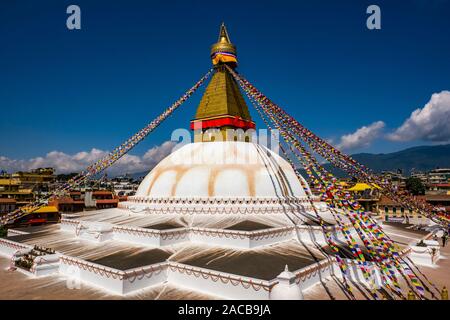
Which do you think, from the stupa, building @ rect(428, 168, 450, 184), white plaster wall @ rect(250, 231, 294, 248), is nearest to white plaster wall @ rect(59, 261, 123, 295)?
the stupa

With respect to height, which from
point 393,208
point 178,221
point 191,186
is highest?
point 191,186

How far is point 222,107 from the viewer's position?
18703 millimetres

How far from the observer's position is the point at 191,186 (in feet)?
51.1

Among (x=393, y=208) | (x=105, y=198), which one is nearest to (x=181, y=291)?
(x=393, y=208)

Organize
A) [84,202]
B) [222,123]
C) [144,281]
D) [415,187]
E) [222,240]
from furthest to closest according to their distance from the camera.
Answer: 1. [415,187]
2. [84,202]
3. [222,123]
4. [222,240]
5. [144,281]

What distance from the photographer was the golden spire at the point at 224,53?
20312mm

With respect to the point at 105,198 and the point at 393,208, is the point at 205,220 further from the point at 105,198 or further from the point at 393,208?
the point at 105,198

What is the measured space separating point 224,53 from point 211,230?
12660 millimetres

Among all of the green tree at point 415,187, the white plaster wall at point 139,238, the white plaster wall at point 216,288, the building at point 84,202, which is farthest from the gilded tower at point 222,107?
the green tree at point 415,187

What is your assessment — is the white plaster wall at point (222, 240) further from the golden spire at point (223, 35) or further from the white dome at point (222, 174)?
the golden spire at point (223, 35)

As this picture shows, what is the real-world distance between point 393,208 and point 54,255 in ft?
112

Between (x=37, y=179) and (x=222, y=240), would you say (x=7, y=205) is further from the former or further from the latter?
(x=222, y=240)

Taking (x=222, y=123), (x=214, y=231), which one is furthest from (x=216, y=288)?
(x=222, y=123)
